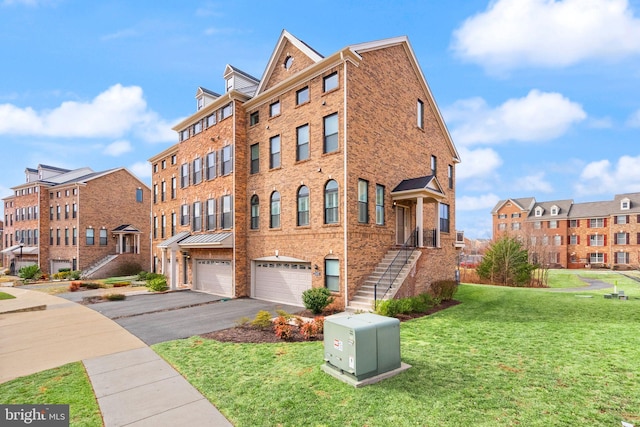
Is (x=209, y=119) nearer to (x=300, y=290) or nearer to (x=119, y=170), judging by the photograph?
(x=300, y=290)

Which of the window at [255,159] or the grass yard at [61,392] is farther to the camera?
the window at [255,159]

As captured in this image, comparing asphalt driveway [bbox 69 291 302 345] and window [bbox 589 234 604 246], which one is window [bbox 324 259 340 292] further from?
window [bbox 589 234 604 246]

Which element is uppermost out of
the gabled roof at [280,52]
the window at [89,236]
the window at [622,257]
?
the gabled roof at [280,52]

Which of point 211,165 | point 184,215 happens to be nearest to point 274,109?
point 211,165

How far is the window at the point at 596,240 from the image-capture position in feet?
165

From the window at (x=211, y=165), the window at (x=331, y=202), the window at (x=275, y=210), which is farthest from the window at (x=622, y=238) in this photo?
the window at (x=211, y=165)

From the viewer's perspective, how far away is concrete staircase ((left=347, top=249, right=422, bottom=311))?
43.5ft

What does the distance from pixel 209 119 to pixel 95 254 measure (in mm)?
26502

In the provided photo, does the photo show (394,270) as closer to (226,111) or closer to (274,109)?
(274,109)

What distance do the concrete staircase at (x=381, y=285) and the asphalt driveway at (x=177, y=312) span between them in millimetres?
3084

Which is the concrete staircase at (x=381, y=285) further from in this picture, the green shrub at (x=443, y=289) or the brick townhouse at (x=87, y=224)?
the brick townhouse at (x=87, y=224)

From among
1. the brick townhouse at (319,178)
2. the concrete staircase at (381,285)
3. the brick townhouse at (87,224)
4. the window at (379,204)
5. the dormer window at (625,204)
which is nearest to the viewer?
the concrete staircase at (381,285)

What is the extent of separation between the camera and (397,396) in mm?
5590

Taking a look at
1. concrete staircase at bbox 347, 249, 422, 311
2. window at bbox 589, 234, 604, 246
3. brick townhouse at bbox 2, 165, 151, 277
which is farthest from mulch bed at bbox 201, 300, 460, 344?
window at bbox 589, 234, 604, 246
